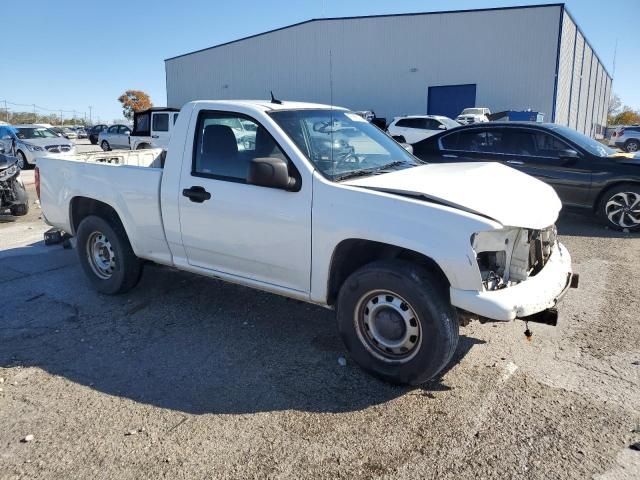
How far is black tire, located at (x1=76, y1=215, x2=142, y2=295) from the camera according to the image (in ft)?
16.3

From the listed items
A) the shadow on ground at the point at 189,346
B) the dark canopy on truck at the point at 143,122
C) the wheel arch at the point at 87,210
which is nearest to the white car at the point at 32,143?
the dark canopy on truck at the point at 143,122

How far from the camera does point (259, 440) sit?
292 centimetres

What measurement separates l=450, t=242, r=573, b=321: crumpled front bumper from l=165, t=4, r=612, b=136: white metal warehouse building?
26.1 metres

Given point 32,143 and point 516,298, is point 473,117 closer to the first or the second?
point 32,143

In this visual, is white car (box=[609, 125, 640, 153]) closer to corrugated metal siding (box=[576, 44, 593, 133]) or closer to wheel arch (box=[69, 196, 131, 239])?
corrugated metal siding (box=[576, 44, 593, 133])

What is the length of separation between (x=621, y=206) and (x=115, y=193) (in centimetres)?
729

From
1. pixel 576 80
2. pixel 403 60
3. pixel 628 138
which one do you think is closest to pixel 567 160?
pixel 403 60

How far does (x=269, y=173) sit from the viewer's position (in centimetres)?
348

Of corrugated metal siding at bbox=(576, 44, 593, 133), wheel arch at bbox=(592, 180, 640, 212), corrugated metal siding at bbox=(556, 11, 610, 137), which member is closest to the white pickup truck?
wheel arch at bbox=(592, 180, 640, 212)

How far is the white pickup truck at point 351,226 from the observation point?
3.17 metres

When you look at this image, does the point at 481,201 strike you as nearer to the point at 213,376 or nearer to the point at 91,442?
the point at 213,376

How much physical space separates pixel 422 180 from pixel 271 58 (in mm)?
34761

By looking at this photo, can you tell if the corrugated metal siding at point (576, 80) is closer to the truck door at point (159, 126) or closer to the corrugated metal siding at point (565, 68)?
the corrugated metal siding at point (565, 68)

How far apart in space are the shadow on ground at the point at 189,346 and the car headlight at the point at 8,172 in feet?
14.7
